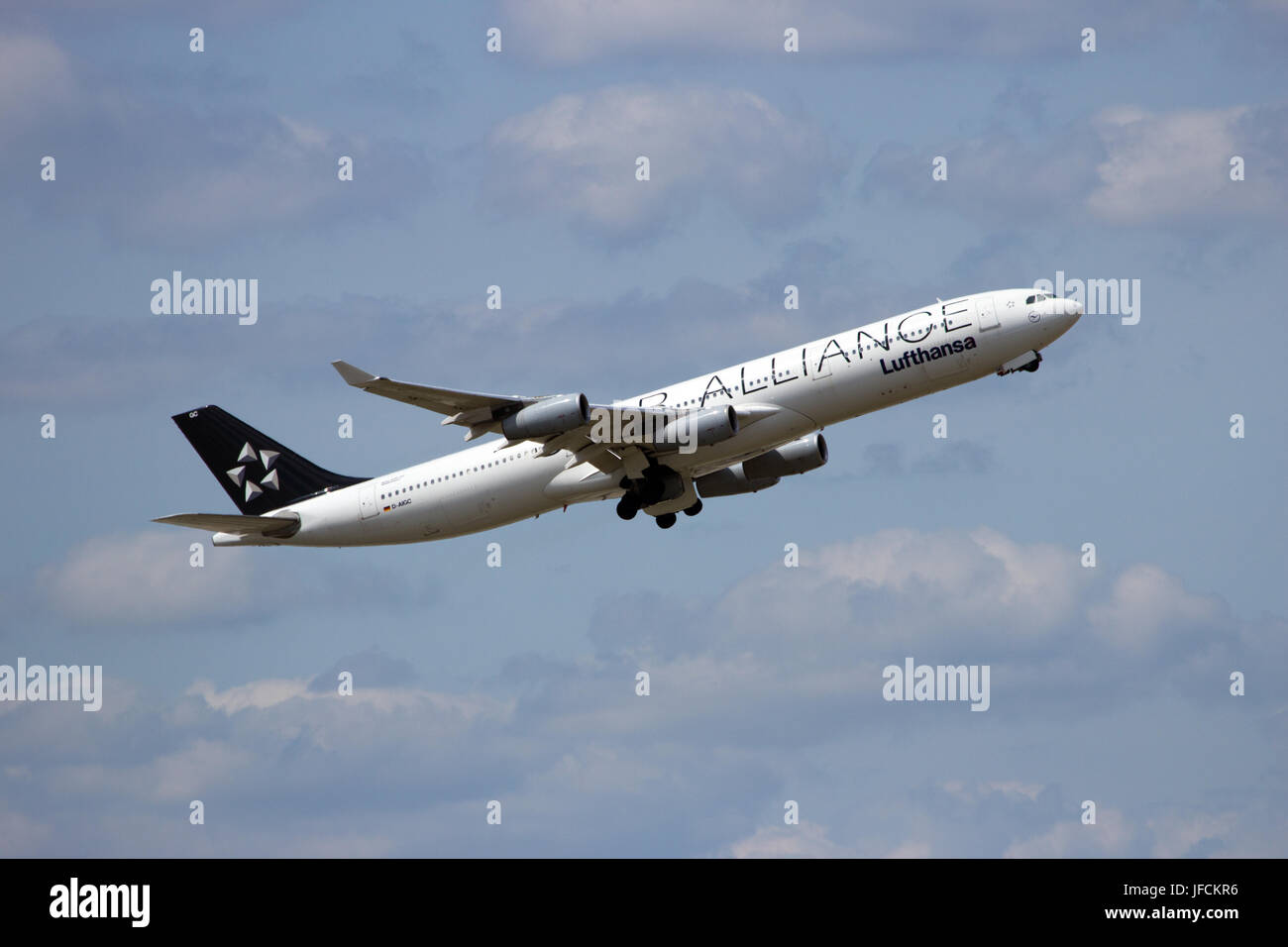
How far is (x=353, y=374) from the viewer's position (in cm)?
5603

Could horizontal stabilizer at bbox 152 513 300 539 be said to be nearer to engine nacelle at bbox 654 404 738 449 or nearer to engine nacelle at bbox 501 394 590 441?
engine nacelle at bbox 501 394 590 441

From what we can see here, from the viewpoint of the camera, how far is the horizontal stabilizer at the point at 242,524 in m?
67.1

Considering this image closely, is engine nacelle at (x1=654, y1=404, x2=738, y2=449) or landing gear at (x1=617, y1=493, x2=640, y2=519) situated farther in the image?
landing gear at (x1=617, y1=493, x2=640, y2=519)

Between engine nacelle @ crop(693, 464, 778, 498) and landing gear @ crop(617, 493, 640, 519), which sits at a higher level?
engine nacelle @ crop(693, 464, 778, 498)

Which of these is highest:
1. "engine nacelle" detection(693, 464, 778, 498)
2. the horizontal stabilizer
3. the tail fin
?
the tail fin

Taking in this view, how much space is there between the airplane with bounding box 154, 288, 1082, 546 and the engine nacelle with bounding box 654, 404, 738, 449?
6 centimetres

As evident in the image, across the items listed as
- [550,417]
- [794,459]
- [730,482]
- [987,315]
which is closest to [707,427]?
[550,417]

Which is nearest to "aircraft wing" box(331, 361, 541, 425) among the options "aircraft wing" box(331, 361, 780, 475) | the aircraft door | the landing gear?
"aircraft wing" box(331, 361, 780, 475)

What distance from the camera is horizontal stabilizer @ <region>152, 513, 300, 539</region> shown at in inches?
2643

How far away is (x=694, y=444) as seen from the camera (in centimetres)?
6206
